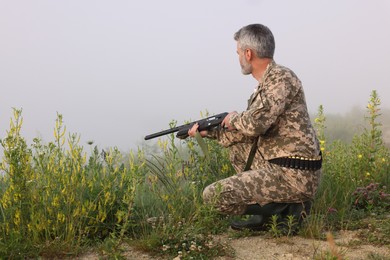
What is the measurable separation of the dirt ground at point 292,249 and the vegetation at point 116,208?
102mm

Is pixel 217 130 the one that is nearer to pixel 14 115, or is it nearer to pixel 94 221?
pixel 94 221

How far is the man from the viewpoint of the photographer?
13.6 ft

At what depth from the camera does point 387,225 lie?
443 cm

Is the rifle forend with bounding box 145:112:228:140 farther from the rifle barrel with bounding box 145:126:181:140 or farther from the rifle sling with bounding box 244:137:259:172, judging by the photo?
the rifle sling with bounding box 244:137:259:172

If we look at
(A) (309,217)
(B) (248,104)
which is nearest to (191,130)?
(B) (248,104)

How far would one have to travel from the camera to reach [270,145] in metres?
4.32

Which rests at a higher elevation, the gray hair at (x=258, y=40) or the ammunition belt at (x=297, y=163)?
the gray hair at (x=258, y=40)

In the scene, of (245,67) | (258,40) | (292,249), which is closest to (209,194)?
(292,249)

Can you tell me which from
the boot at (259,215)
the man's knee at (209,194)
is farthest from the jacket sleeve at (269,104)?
the boot at (259,215)

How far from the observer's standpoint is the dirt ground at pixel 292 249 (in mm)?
3793

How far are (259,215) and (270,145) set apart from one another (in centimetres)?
67

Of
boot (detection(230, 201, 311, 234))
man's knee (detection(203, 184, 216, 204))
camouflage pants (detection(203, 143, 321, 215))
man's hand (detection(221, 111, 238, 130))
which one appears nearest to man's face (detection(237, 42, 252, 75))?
man's hand (detection(221, 111, 238, 130))

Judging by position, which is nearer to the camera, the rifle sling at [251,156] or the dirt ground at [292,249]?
the dirt ground at [292,249]

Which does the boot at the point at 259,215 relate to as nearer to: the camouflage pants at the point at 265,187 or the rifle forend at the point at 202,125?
the camouflage pants at the point at 265,187
